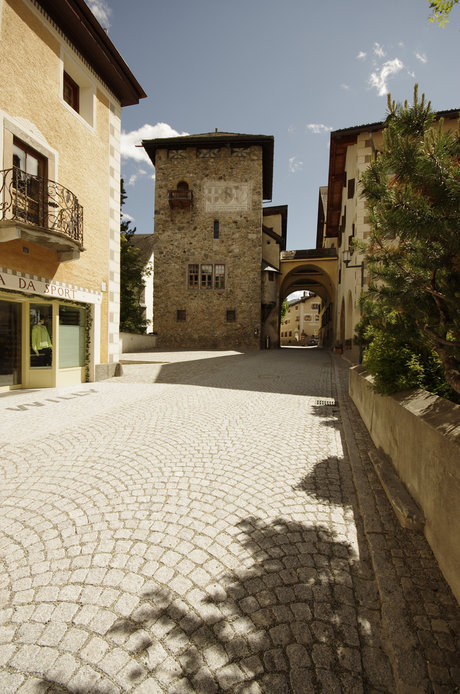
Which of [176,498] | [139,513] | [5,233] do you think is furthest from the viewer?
[5,233]

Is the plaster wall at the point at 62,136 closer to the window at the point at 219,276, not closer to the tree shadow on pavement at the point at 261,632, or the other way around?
the tree shadow on pavement at the point at 261,632

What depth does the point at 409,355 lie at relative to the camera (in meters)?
3.60

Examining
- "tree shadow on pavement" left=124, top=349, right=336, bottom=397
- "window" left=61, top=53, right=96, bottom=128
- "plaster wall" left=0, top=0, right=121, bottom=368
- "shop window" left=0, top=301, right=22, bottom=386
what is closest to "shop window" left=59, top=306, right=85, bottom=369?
"plaster wall" left=0, top=0, right=121, bottom=368

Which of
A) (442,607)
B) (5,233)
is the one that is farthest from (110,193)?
(442,607)

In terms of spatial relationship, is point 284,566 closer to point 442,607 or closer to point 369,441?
point 442,607

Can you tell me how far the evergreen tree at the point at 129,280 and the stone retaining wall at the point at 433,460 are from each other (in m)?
21.6

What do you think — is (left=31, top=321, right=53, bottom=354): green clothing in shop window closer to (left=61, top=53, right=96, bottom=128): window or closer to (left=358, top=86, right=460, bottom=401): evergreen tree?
(left=61, top=53, right=96, bottom=128): window

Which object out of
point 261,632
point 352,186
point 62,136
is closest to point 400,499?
point 261,632

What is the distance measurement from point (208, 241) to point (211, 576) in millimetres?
23780

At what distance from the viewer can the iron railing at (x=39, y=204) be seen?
6910 millimetres

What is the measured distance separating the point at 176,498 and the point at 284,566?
119 centimetres

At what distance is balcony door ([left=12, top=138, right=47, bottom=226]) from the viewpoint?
722cm

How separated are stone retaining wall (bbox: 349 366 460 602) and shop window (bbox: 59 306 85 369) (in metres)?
8.65

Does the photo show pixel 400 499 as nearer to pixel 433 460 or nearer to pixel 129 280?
pixel 433 460
